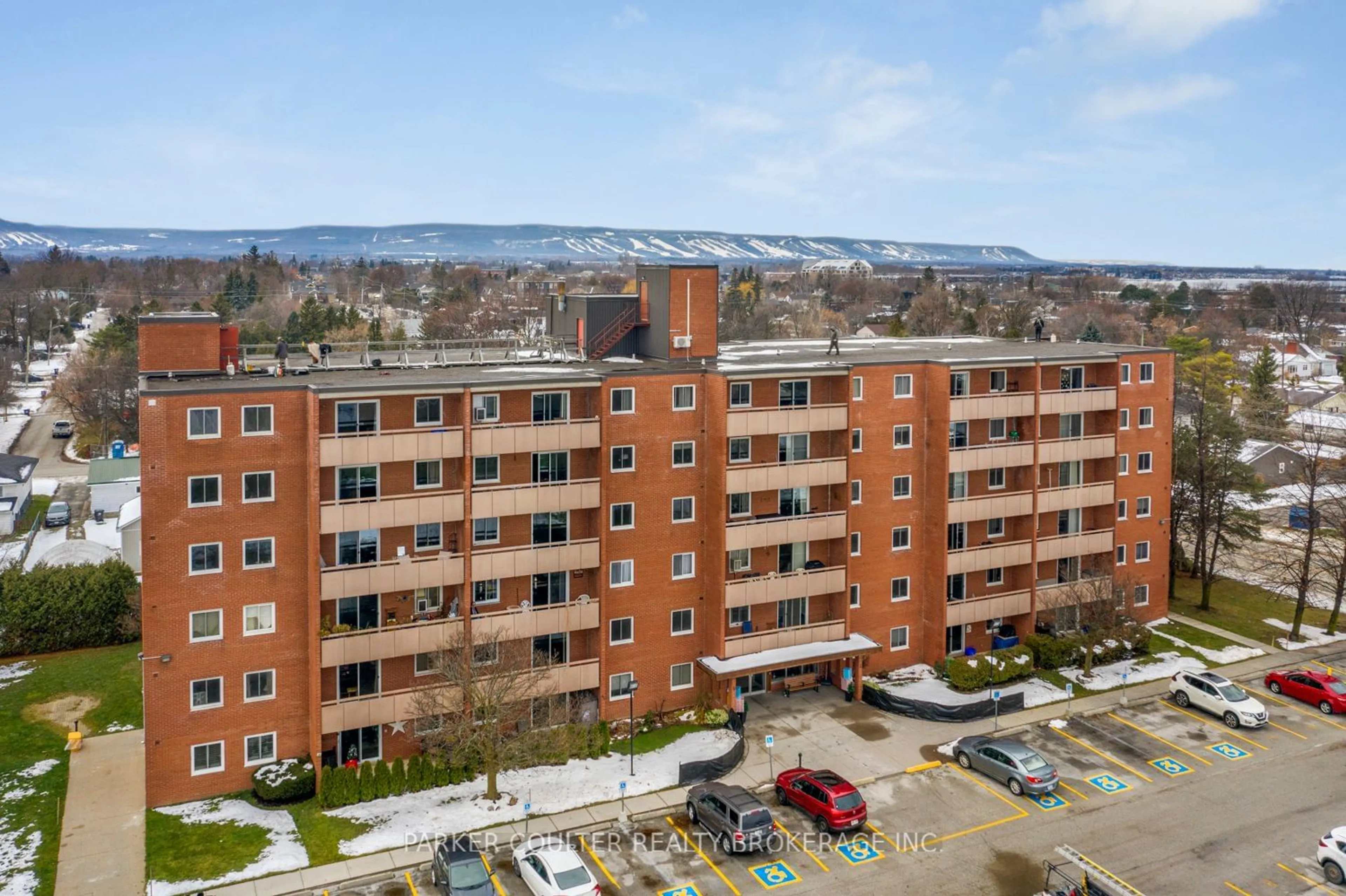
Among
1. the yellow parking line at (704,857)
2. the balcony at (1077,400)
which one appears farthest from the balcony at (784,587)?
the balcony at (1077,400)

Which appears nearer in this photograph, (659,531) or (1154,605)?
(659,531)

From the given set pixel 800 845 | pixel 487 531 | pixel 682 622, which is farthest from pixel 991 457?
pixel 487 531

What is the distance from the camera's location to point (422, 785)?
Answer: 118 ft

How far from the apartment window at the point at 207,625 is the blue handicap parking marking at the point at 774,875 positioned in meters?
20.8

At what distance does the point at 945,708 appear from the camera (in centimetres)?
4184

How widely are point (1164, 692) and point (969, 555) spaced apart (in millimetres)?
10793

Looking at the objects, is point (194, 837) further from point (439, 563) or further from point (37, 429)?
point (37, 429)

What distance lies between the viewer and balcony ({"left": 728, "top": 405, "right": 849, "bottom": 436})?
41.7 m

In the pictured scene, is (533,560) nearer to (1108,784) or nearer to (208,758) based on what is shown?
(208,758)

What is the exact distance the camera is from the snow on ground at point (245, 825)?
1169 inches

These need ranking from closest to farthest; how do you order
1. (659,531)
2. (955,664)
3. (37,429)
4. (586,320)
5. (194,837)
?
(194,837)
(659,531)
(955,664)
(586,320)
(37,429)

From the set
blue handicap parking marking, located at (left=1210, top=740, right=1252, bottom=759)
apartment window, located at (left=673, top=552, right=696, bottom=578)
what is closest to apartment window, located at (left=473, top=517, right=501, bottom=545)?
apartment window, located at (left=673, top=552, right=696, bottom=578)

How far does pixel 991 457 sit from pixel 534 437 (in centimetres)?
2268

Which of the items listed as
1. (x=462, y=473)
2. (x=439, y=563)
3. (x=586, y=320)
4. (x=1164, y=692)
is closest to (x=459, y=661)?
(x=439, y=563)
